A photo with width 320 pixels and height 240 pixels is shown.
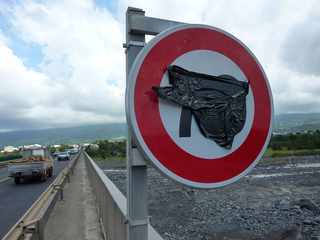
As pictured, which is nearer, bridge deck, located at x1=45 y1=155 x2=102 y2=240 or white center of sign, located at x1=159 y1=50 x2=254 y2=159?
white center of sign, located at x1=159 y1=50 x2=254 y2=159

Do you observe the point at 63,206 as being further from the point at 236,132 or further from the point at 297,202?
the point at 297,202

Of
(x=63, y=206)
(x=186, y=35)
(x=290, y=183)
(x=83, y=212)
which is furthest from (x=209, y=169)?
(x=290, y=183)

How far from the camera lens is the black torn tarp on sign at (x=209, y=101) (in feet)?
4.24

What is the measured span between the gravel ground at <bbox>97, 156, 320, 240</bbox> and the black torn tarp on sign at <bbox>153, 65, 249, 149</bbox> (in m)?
5.50

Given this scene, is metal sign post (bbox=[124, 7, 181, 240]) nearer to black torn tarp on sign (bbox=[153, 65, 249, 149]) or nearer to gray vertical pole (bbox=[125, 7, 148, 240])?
gray vertical pole (bbox=[125, 7, 148, 240])

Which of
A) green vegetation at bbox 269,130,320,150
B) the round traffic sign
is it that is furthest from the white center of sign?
green vegetation at bbox 269,130,320,150

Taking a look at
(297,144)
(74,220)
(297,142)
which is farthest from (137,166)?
(297,142)

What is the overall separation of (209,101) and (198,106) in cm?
6

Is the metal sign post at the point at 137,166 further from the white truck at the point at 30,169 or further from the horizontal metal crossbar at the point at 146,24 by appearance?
the white truck at the point at 30,169

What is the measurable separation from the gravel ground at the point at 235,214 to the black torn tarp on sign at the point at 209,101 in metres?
5.50

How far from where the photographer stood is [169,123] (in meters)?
1.27

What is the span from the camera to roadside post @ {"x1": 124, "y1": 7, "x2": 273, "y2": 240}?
1247 millimetres

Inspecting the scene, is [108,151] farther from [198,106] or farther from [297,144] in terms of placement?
[198,106]

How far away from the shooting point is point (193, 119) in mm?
1306
